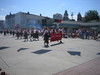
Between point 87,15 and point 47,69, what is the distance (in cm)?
8661

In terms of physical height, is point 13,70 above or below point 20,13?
below

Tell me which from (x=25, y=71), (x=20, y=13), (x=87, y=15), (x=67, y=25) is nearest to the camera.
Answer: (x=25, y=71)

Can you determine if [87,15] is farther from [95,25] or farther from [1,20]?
[1,20]

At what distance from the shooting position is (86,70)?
15.8ft

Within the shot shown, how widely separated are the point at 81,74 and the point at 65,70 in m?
0.74

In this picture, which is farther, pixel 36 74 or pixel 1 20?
pixel 1 20

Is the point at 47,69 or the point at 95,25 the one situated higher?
the point at 95,25

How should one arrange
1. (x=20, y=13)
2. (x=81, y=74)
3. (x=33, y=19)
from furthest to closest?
(x=20, y=13)
(x=33, y=19)
(x=81, y=74)

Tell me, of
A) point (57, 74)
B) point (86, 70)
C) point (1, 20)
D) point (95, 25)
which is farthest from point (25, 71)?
point (1, 20)

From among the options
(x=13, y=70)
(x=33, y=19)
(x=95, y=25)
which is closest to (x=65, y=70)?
(x=13, y=70)

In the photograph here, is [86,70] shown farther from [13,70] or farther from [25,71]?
[13,70]

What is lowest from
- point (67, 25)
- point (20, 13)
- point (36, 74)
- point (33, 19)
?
point (36, 74)

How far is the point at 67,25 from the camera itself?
4556cm

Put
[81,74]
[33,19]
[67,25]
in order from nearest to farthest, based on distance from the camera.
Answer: [81,74] < [67,25] < [33,19]
